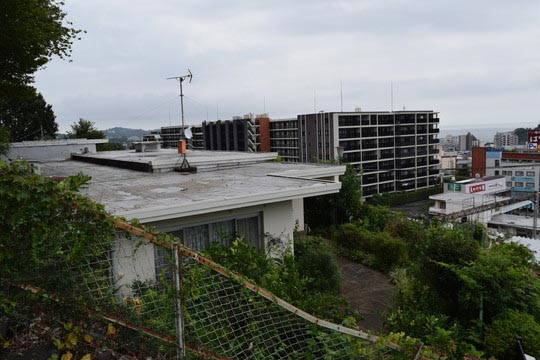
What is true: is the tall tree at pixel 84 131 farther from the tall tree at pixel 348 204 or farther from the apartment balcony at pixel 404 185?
the apartment balcony at pixel 404 185

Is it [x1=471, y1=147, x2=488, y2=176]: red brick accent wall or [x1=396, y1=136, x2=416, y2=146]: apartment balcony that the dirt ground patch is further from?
[x1=471, y1=147, x2=488, y2=176]: red brick accent wall

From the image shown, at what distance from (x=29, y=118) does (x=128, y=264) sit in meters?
39.3

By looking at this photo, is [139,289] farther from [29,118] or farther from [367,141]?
[367,141]

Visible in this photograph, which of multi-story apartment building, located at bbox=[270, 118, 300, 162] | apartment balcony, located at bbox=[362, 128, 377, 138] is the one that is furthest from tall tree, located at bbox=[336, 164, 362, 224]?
multi-story apartment building, located at bbox=[270, 118, 300, 162]

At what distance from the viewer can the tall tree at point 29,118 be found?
119 ft

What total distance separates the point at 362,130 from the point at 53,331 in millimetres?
53906

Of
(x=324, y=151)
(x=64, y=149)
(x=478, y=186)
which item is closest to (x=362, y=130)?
(x=324, y=151)

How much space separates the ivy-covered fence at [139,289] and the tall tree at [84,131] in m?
34.7

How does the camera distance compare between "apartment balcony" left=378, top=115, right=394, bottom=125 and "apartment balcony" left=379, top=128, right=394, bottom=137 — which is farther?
"apartment balcony" left=379, top=128, right=394, bottom=137

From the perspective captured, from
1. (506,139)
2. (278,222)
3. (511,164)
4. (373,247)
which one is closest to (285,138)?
(511,164)

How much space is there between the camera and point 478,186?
4769 cm

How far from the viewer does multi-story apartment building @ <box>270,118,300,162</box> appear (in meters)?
61.7

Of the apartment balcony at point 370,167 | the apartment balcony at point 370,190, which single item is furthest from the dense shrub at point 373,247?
the apartment balcony at point 370,167

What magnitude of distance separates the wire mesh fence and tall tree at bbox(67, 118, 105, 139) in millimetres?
34300
